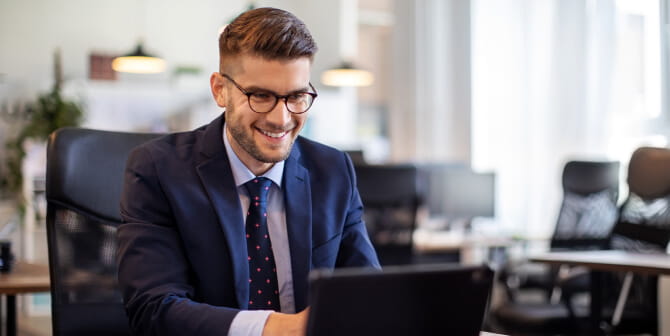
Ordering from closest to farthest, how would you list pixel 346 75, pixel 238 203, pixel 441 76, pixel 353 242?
pixel 238 203 < pixel 353 242 < pixel 441 76 < pixel 346 75

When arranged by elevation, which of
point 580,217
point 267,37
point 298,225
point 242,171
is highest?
point 267,37

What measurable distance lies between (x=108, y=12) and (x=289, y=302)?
8.30 m

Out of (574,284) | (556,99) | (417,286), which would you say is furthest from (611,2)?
(417,286)

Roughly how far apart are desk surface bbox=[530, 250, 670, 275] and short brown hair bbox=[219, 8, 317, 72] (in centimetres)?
167

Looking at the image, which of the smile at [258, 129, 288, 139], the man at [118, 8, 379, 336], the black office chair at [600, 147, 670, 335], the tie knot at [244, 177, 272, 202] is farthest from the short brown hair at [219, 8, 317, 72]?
the black office chair at [600, 147, 670, 335]

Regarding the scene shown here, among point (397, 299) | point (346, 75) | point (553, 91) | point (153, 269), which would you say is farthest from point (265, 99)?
point (346, 75)

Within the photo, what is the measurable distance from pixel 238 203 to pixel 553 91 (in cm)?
495

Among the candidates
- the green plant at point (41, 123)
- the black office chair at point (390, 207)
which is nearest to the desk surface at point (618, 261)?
the black office chair at point (390, 207)

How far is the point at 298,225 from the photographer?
4.97 feet

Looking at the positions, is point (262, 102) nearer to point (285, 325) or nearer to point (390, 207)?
point (285, 325)

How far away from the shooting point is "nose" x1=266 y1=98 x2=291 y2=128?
141 cm

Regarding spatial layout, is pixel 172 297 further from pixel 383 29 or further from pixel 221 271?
pixel 383 29

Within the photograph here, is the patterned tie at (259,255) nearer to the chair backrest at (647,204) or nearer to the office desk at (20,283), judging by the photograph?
the office desk at (20,283)

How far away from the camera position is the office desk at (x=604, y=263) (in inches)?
102
